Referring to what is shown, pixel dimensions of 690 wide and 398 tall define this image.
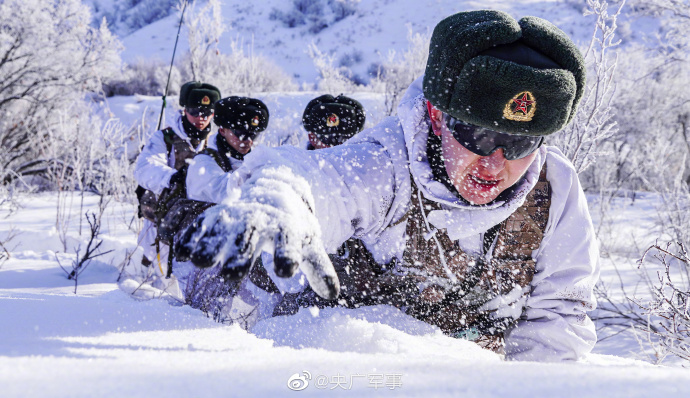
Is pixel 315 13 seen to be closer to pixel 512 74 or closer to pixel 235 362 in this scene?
pixel 512 74

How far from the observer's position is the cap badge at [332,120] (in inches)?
167

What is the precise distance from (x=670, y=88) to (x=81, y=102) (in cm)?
1877

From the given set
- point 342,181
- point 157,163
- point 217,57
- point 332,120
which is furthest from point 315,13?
point 342,181

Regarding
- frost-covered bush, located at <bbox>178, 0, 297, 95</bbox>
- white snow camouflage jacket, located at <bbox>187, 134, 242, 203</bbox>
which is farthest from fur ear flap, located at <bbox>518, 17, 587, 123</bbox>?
frost-covered bush, located at <bbox>178, 0, 297, 95</bbox>

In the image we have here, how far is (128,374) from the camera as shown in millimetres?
669

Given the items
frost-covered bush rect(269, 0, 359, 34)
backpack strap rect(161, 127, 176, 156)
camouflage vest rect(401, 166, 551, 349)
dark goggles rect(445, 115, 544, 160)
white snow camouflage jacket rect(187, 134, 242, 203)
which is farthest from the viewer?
frost-covered bush rect(269, 0, 359, 34)

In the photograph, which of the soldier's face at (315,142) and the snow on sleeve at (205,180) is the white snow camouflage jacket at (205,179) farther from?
the soldier's face at (315,142)

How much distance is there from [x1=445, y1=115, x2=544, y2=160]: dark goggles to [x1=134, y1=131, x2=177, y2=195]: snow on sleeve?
9.71ft

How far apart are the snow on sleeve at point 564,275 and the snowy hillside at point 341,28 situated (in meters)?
24.4

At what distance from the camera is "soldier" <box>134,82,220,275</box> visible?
13.0ft

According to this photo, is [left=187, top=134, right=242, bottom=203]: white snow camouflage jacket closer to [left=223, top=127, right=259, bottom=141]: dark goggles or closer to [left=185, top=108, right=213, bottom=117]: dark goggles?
[left=223, top=127, right=259, bottom=141]: dark goggles

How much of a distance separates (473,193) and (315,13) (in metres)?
39.9

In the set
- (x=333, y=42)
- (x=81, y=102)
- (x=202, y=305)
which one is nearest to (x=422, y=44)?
(x=202, y=305)

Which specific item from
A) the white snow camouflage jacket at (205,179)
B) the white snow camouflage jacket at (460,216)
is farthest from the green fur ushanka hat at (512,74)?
the white snow camouflage jacket at (205,179)
